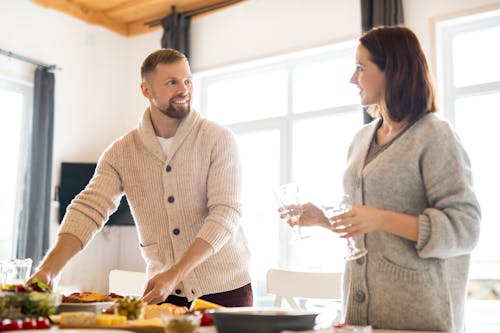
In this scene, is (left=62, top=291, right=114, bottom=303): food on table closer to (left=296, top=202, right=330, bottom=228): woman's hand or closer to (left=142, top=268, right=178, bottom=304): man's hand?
(left=142, top=268, right=178, bottom=304): man's hand

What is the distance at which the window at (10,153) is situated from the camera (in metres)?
4.45

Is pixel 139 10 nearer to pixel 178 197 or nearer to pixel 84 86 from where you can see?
pixel 84 86

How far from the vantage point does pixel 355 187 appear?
5.09 feet

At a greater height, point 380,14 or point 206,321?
point 380,14

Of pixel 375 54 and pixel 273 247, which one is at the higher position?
pixel 375 54

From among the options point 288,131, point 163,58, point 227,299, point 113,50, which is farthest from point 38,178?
point 227,299

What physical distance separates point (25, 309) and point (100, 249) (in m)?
3.98

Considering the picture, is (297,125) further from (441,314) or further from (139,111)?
(441,314)

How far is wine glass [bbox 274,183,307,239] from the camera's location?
52.5 inches

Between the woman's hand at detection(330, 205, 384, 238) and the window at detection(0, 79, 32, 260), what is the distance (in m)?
3.80

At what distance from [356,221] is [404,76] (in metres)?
0.48

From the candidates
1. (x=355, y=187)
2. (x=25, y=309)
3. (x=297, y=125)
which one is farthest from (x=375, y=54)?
(x=297, y=125)

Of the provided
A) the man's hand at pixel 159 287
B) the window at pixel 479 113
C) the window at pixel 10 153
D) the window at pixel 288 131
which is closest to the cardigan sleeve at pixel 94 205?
the man's hand at pixel 159 287

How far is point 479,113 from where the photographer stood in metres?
3.79
